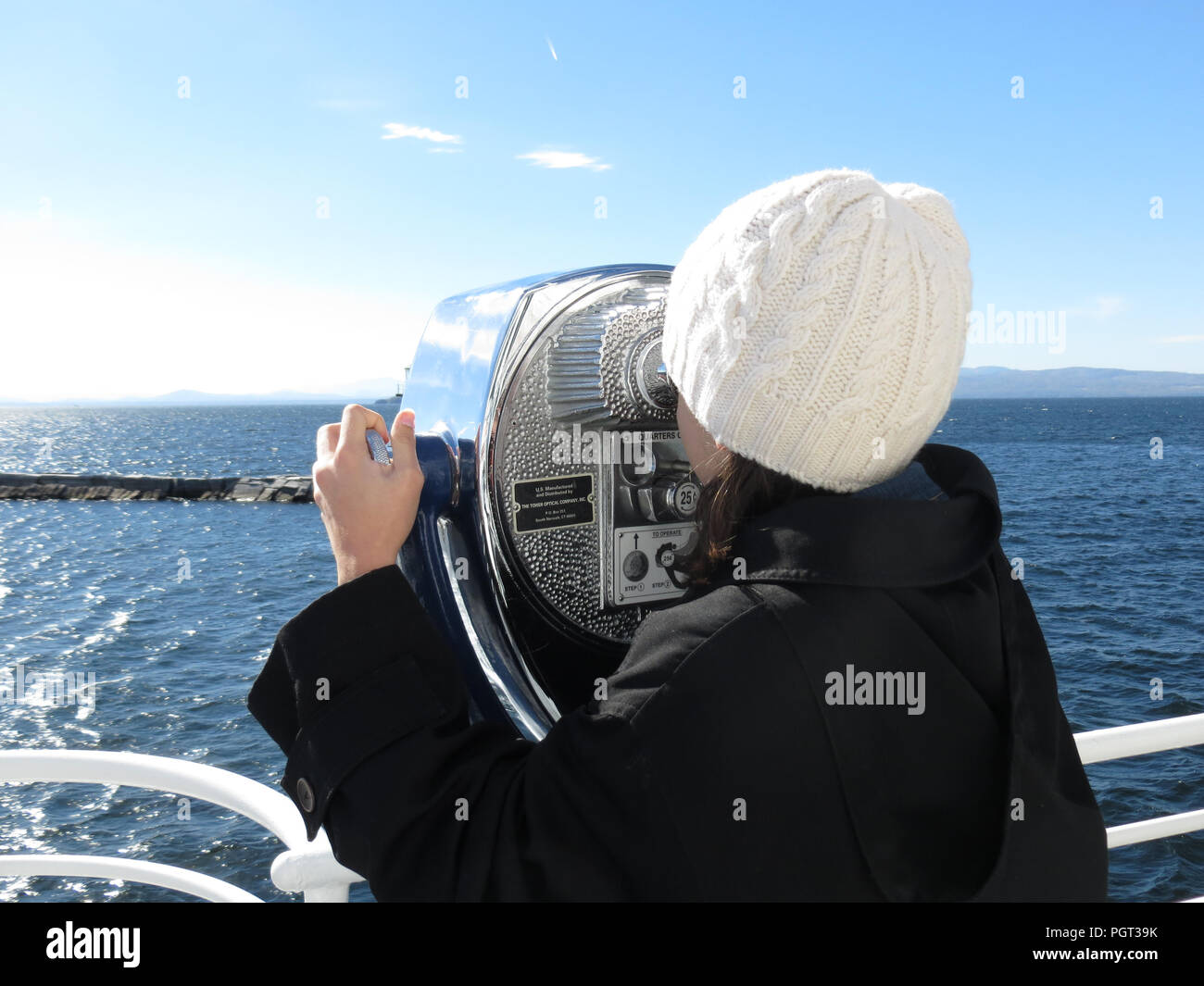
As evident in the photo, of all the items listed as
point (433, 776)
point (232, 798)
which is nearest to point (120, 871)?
point (232, 798)

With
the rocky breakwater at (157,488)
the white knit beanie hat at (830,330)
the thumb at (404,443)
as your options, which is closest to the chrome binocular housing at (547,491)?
the thumb at (404,443)

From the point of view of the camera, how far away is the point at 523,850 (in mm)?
872

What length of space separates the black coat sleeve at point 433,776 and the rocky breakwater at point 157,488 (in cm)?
4085

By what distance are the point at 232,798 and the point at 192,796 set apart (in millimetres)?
175

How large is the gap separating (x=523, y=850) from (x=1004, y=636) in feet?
1.60

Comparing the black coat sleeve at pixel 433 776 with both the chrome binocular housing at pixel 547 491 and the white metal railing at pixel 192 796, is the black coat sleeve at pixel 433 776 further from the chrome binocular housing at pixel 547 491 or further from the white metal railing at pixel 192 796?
the chrome binocular housing at pixel 547 491

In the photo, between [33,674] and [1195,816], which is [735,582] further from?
[33,674]

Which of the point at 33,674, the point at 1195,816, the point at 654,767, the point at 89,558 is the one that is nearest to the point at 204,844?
the point at 33,674

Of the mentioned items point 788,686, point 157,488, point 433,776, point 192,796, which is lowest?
point 157,488

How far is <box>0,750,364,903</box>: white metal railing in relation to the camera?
4.18ft

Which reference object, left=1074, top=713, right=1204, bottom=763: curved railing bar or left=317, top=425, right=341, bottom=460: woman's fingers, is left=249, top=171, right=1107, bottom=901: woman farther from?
left=1074, top=713, right=1204, bottom=763: curved railing bar

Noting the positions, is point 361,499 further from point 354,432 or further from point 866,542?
point 866,542

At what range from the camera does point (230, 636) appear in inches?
765

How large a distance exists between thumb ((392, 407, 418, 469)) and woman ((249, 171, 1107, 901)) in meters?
0.21
